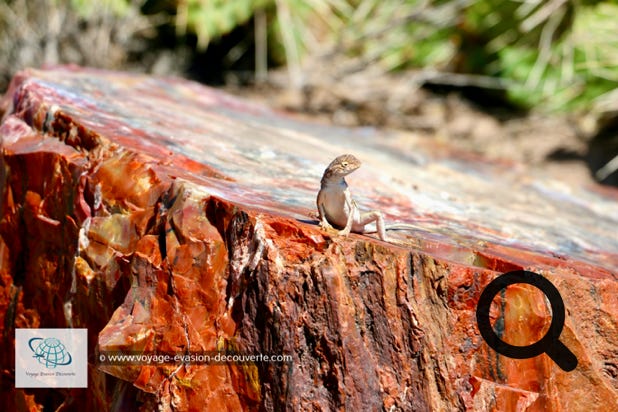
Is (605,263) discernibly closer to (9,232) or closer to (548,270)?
(548,270)

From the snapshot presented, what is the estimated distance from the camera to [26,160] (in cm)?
326

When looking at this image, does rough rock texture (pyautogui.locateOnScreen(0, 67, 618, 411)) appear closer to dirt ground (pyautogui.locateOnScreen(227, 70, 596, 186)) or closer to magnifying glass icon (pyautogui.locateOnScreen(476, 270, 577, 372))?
magnifying glass icon (pyautogui.locateOnScreen(476, 270, 577, 372))

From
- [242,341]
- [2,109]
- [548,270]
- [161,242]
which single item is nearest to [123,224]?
[161,242]

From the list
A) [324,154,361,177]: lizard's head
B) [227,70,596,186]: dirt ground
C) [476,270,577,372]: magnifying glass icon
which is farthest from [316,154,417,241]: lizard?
[227,70,596,186]: dirt ground

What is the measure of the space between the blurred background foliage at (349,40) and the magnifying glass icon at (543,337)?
3.95 m

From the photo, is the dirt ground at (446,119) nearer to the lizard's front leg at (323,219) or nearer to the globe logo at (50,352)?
the globe logo at (50,352)

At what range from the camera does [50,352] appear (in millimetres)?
3039

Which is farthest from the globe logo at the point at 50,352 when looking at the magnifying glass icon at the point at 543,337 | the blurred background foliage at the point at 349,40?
the blurred background foliage at the point at 349,40

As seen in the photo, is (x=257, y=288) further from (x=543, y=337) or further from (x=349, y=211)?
(x=543, y=337)

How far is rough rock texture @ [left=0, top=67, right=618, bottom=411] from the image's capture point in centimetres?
252

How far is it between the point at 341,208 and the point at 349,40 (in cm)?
499

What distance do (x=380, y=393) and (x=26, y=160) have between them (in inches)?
63.9

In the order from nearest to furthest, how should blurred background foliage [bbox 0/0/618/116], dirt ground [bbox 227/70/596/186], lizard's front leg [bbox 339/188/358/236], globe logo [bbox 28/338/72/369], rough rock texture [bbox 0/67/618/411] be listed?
rough rock texture [bbox 0/67/618/411]
lizard's front leg [bbox 339/188/358/236]
globe logo [bbox 28/338/72/369]
blurred background foliage [bbox 0/0/618/116]
dirt ground [bbox 227/70/596/186]

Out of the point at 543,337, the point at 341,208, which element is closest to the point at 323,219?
the point at 341,208
